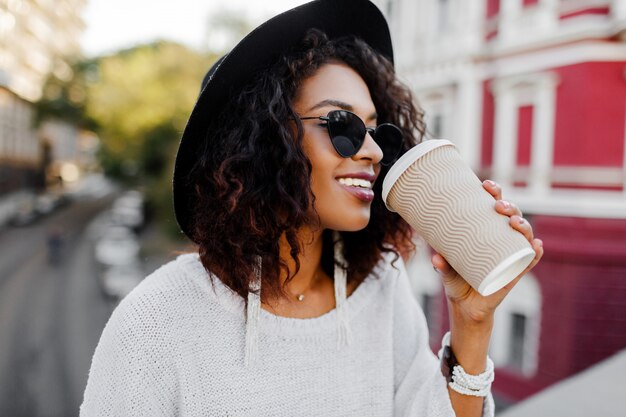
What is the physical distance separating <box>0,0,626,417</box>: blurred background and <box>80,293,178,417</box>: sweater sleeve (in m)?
0.25

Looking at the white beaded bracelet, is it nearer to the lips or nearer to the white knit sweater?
the white knit sweater

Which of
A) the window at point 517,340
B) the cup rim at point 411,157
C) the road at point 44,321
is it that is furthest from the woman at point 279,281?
the road at point 44,321

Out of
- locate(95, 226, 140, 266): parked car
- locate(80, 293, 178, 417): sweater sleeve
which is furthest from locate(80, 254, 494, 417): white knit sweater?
locate(95, 226, 140, 266): parked car

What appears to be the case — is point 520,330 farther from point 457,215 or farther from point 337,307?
point 457,215

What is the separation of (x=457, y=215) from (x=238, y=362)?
456 mm

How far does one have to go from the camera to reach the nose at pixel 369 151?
Answer: 0.90 metres

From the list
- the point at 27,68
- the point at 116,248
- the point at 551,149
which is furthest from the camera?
the point at 116,248

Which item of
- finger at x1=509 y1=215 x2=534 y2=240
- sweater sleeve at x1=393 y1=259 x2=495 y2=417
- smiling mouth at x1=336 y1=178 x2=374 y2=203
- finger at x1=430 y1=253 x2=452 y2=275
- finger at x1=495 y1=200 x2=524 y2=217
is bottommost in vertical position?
sweater sleeve at x1=393 y1=259 x2=495 y2=417

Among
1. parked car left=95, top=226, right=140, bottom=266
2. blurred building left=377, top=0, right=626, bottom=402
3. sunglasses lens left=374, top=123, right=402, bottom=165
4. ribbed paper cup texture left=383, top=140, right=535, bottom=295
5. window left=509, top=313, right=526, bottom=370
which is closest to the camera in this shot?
ribbed paper cup texture left=383, top=140, right=535, bottom=295

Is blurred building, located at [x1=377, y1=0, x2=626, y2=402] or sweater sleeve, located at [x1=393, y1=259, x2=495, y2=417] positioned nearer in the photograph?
sweater sleeve, located at [x1=393, y1=259, x2=495, y2=417]

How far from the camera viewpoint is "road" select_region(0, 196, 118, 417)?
1101 centimetres

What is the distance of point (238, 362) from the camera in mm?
829


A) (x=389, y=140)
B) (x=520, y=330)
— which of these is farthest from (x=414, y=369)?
(x=520, y=330)

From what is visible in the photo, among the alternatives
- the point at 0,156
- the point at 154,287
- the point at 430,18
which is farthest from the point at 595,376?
the point at 0,156
